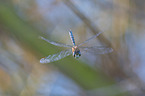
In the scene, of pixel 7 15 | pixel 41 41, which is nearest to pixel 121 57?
pixel 41 41

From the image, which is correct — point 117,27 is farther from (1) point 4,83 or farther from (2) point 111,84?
(1) point 4,83

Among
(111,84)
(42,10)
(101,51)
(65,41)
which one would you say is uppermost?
(42,10)

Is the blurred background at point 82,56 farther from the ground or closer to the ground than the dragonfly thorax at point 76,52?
farther from the ground

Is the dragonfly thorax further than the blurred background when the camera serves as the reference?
No

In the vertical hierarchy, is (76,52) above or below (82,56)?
below

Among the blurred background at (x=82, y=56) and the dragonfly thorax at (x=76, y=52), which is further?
the blurred background at (x=82, y=56)

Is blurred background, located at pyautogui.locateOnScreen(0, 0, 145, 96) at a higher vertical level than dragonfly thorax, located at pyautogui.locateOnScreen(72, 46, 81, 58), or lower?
higher

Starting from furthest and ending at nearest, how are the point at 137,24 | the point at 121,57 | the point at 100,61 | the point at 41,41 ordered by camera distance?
the point at 137,24
the point at 100,61
the point at 121,57
the point at 41,41

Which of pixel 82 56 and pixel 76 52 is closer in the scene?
pixel 76 52
